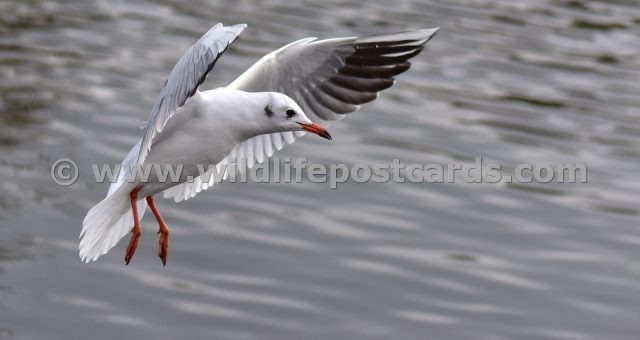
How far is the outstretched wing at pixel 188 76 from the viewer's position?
8758mm

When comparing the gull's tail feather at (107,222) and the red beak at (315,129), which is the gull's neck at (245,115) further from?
the gull's tail feather at (107,222)

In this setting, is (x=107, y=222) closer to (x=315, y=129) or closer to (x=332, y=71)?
(x=315, y=129)

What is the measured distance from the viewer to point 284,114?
9.31 m

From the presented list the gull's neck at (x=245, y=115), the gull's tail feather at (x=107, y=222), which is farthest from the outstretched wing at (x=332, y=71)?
the gull's neck at (x=245, y=115)

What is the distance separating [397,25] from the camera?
23.8 meters

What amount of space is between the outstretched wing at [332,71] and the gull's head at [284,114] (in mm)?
1005

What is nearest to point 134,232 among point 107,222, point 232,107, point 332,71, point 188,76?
point 107,222

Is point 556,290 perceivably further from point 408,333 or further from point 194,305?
point 194,305

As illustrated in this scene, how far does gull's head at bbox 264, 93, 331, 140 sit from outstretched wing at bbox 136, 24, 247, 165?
A: 571mm

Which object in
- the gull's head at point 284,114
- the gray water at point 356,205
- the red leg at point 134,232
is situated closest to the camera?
the gull's head at point 284,114

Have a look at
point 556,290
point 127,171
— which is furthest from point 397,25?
point 127,171

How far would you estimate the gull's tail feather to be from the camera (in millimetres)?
9969

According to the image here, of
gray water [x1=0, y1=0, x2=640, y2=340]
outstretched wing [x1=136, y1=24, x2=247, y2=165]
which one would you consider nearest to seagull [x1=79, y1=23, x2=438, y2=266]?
outstretched wing [x1=136, y1=24, x2=247, y2=165]

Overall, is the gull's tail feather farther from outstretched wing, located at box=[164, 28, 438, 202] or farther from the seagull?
outstretched wing, located at box=[164, 28, 438, 202]
